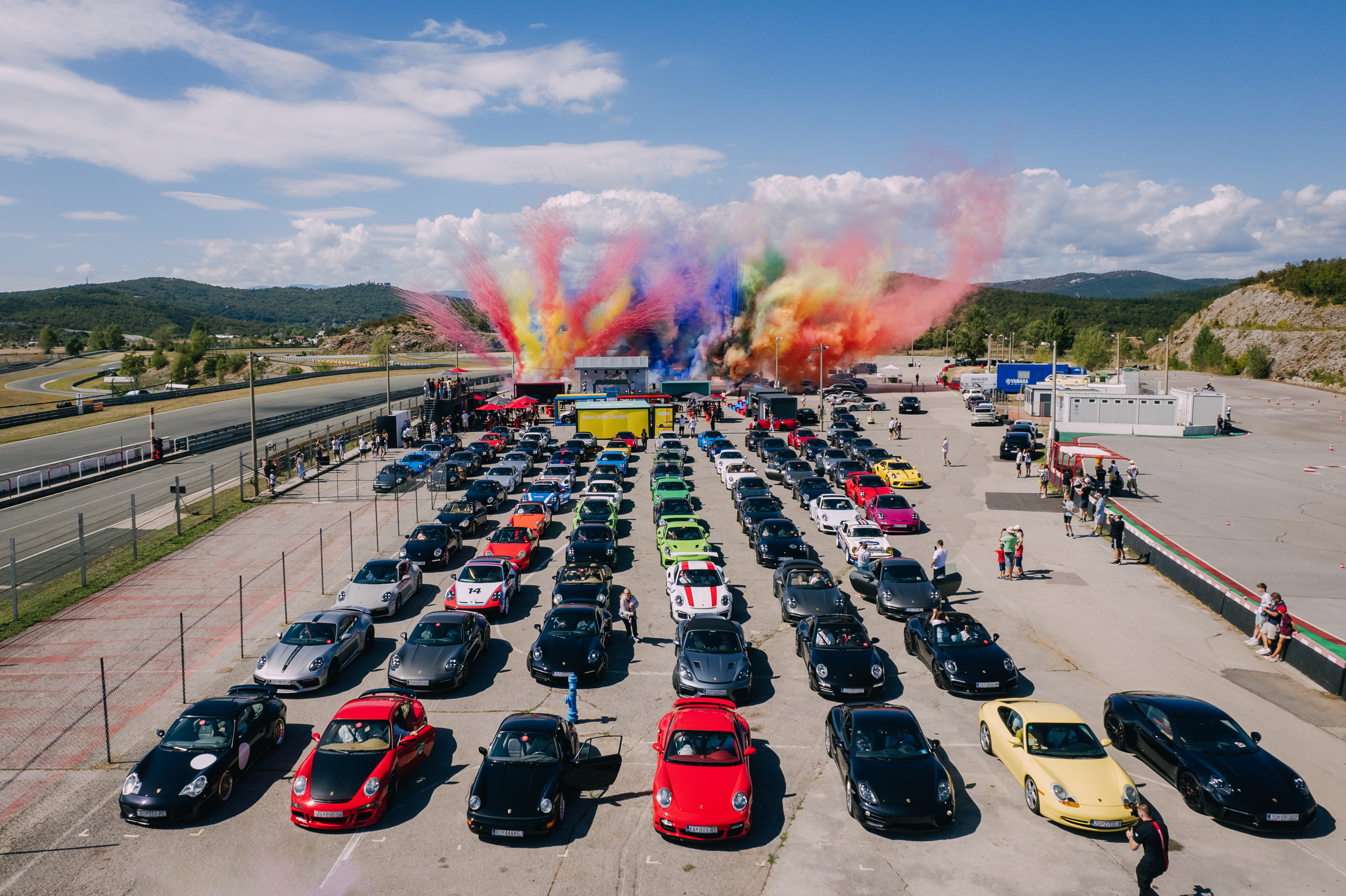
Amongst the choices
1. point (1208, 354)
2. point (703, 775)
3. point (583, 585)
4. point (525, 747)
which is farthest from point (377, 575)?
point (1208, 354)

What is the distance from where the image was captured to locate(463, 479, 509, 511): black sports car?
3288 cm

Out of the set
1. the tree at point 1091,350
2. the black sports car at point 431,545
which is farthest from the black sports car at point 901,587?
the tree at point 1091,350

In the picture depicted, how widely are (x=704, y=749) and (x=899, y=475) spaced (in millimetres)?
28659

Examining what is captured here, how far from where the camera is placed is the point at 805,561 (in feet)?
70.3

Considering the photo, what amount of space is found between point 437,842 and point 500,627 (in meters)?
9.20

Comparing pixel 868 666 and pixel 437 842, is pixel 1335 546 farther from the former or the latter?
pixel 437 842

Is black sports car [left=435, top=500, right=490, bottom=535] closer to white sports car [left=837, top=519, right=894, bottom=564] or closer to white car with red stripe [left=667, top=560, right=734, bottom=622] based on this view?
white car with red stripe [left=667, top=560, right=734, bottom=622]

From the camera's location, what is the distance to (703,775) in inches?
448

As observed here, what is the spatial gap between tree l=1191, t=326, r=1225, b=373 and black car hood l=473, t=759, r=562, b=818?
424ft

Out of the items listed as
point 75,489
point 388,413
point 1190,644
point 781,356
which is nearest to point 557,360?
point 781,356

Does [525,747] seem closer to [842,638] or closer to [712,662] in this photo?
[712,662]

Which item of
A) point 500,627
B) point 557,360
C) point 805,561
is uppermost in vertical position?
point 557,360

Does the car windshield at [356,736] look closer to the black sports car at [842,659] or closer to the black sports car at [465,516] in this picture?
the black sports car at [842,659]

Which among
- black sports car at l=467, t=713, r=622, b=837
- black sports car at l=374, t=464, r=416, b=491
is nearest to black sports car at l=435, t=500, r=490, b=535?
black sports car at l=374, t=464, r=416, b=491
